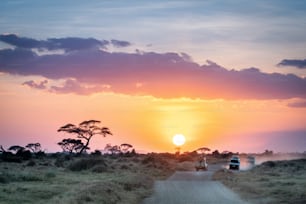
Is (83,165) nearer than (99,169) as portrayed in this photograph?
No

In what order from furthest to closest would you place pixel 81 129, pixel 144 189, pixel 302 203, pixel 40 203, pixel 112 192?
pixel 81 129 < pixel 144 189 < pixel 112 192 < pixel 302 203 < pixel 40 203

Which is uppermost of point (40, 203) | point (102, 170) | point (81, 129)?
point (81, 129)

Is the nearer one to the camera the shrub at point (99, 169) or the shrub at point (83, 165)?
the shrub at point (99, 169)

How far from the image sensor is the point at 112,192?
101 feet

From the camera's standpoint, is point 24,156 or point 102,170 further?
point 24,156

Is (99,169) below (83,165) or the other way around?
below

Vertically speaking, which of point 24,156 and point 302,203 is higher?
point 24,156

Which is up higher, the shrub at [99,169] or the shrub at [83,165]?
the shrub at [83,165]

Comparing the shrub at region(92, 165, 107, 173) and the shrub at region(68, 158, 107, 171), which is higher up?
the shrub at region(68, 158, 107, 171)

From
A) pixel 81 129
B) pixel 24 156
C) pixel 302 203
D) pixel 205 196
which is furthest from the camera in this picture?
pixel 81 129

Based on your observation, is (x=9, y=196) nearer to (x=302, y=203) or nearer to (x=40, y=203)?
(x=40, y=203)

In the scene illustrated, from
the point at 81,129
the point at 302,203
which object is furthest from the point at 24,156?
the point at 302,203

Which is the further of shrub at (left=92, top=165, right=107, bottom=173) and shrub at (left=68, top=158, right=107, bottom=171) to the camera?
shrub at (left=68, top=158, right=107, bottom=171)

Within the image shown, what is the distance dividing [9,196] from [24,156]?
211 feet
